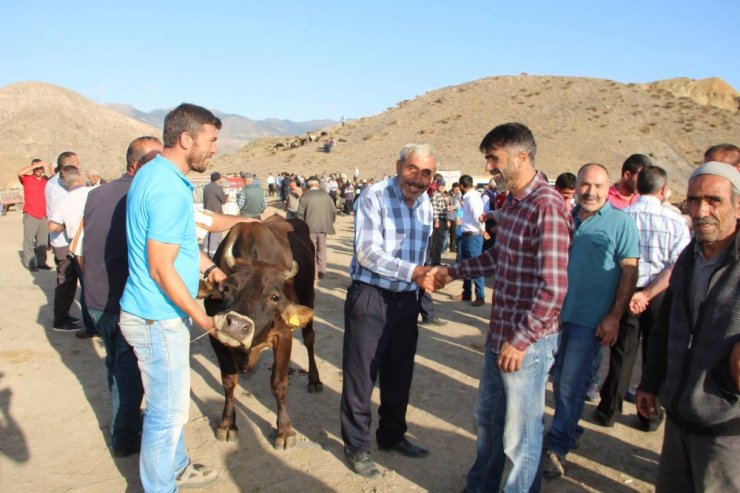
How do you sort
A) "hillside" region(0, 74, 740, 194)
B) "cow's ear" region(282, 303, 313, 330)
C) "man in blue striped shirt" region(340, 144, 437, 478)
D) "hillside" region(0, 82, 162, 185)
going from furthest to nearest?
1. "hillside" region(0, 82, 162, 185)
2. "hillside" region(0, 74, 740, 194)
3. "cow's ear" region(282, 303, 313, 330)
4. "man in blue striped shirt" region(340, 144, 437, 478)

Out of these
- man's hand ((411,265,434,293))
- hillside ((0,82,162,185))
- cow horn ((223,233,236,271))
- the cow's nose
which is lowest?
the cow's nose

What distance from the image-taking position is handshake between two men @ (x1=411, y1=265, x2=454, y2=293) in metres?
3.63

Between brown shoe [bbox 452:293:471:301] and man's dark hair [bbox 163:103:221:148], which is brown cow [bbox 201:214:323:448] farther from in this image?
brown shoe [bbox 452:293:471:301]

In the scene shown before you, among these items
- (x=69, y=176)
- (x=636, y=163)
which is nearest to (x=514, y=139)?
(x=636, y=163)

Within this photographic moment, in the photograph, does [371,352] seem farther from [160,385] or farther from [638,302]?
[638,302]

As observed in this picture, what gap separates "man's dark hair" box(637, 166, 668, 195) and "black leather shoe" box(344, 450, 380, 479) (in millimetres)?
3416

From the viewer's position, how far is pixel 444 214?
1153 cm

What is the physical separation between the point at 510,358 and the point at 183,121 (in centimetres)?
235

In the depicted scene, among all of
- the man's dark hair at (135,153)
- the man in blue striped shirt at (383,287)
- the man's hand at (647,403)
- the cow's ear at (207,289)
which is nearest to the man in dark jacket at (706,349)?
the man's hand at (647,403)

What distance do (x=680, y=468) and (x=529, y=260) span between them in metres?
1.24

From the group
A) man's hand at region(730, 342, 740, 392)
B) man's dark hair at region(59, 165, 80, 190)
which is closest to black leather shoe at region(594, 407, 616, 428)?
man's hand at region(730, 342, 740, 392)

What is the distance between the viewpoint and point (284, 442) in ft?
14.9

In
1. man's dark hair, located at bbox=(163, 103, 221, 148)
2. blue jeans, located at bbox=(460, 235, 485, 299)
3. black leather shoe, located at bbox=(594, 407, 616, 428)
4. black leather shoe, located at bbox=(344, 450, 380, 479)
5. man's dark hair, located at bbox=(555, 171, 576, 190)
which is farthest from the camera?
blue jeans, located at bbox=(460, 235, 485, 299)

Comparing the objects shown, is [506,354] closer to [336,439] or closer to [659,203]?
[336,439]
